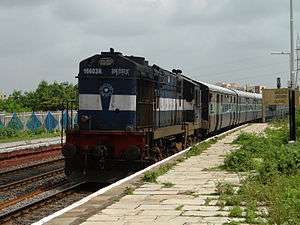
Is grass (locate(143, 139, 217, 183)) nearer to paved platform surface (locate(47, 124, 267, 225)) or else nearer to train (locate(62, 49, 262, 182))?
paved platform surface (locate(47, 124, 267, 225))

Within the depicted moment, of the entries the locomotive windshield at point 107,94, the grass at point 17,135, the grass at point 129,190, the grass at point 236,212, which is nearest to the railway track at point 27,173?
the locomotive windshield at point 107,94

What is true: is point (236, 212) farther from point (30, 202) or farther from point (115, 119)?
point (115, 119)

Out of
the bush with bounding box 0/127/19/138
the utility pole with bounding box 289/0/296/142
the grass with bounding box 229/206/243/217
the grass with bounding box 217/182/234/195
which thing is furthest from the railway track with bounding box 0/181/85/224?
the bush with bounding box 0/127/19/138

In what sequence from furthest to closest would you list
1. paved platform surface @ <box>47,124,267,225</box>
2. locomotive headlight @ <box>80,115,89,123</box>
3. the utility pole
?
1. the utility pole
2. locomotive headlight @ <box>80,115,89,123</box>
3. paved platform surface @ <box>47,124,267,225</box>

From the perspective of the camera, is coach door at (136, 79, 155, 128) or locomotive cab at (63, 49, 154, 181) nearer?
locomotive cab at (63, 49, 154, 181)

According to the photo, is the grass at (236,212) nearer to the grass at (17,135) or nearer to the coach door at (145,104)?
the coach door at (145,104)

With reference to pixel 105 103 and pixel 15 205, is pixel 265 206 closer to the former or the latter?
pixel 15 205

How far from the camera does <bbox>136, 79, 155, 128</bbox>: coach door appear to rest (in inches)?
697

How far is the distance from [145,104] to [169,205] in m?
8.18

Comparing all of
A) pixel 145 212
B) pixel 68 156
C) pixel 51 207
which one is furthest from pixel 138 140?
pixel 145 212

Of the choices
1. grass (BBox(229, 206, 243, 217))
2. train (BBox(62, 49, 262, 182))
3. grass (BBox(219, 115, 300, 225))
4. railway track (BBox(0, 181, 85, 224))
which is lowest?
railway track (BBox(0, 181, 85, 224))

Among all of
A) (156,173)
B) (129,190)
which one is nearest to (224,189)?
(129,190)

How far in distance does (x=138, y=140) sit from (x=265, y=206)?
7047mm

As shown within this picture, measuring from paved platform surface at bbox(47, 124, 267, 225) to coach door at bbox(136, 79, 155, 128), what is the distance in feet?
9.83
